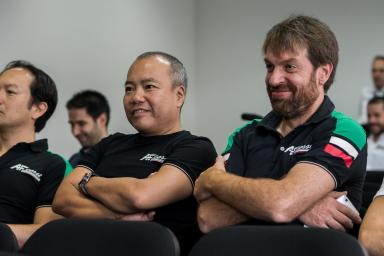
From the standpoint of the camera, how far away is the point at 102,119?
4.46 m

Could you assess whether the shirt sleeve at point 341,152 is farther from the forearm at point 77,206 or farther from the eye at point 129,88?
the eye at point 129,88

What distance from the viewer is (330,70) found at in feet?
7.04

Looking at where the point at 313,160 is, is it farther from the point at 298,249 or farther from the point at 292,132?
the point at 298,249

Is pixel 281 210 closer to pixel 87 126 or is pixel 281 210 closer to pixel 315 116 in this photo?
pixel 315 116

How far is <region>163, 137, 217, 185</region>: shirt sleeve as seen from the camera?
2.25 meters

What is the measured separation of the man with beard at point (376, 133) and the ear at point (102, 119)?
Answer: 213 centimetres

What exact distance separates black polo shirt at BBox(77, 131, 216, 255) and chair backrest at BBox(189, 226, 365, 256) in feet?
1.99

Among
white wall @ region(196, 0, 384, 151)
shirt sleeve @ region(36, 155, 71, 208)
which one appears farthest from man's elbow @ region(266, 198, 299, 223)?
white wall @ region(196, 0, 384, 151)

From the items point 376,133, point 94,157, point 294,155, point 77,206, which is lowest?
point 376,133

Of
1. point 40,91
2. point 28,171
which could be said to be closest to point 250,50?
point 40,91

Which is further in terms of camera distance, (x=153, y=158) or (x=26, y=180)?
(x=26, y=180)

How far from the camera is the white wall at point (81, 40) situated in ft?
14.8

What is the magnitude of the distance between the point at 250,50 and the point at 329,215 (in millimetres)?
4954

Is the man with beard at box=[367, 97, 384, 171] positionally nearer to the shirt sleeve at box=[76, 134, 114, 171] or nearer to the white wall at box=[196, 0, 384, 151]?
the white wall at box=[196, 0, 384, 151]
